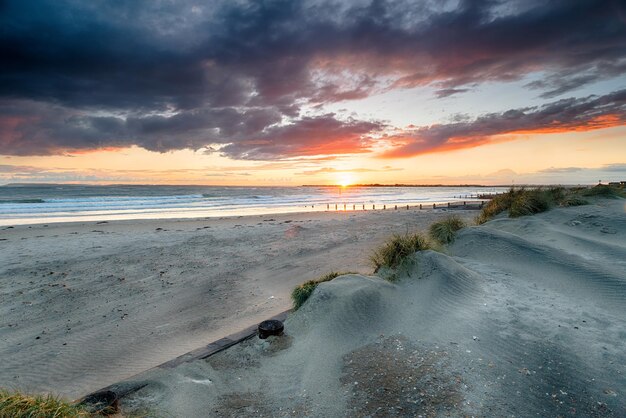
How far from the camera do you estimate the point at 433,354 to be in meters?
5.06

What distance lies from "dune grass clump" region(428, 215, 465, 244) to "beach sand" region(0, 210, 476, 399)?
104 inches

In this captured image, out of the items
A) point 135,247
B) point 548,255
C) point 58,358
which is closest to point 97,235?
point 135,247

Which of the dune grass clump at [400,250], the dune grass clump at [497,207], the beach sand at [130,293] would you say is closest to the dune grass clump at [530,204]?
the dune grass clump at [497,207]

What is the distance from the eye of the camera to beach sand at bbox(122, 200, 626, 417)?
4.21 metres

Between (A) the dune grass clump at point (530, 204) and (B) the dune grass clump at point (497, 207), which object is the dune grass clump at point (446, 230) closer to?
(A) the dune grass clump at point (530, 204)

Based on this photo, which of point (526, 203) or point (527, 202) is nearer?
point (526, 203)

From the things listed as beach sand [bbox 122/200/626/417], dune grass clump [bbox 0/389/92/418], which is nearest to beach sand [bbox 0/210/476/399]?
beach sand [bbox 122/200/626/417]

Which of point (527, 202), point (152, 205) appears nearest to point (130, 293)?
point (527, 202)

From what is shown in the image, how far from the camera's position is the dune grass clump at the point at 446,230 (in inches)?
444

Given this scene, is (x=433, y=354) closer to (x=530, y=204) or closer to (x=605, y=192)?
(x=530, y=204)

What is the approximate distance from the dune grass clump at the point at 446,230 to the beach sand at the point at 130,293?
8.68 feet

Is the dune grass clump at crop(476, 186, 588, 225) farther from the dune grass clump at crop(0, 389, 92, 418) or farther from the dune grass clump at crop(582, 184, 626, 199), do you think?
the dune grass clump at crop(0, 389, 92, 418)

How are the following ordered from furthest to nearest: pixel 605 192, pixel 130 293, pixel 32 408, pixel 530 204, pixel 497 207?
pixel 605 192 < pixel 497 207 < pixel 530 204 < pixel 130 293 < pixel 32 408

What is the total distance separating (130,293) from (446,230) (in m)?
10.2
